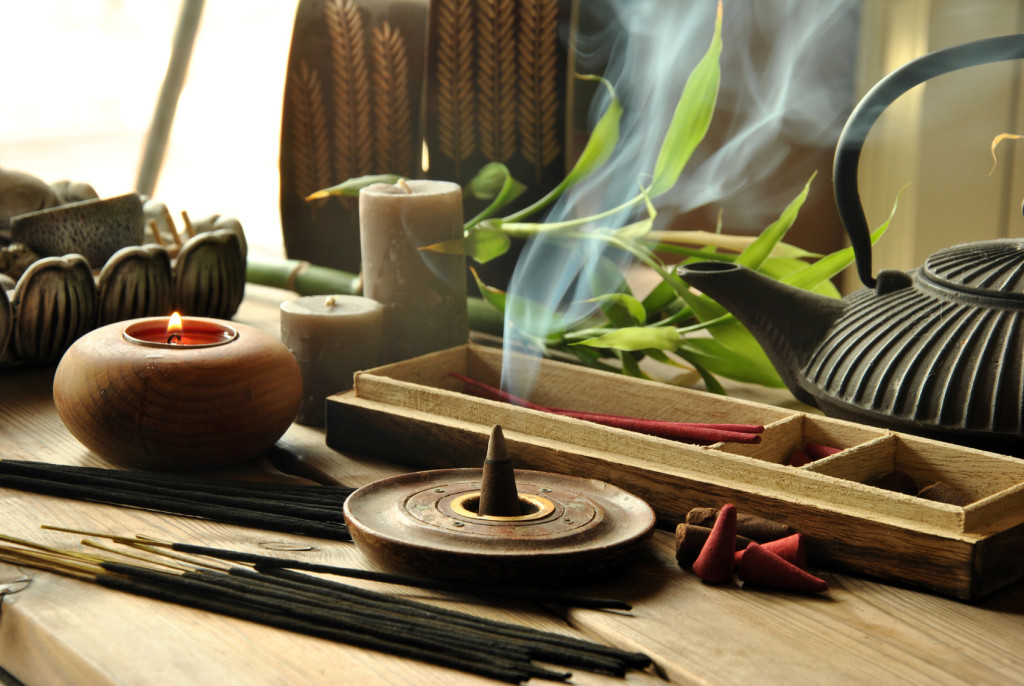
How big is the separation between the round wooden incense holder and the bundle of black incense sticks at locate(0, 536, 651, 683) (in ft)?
0.11

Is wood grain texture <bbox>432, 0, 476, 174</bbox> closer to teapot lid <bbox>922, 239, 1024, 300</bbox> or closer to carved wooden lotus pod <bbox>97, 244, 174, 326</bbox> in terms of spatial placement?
carved wooden lotus pod <bbox>97, 244, 174, 326</bbox>

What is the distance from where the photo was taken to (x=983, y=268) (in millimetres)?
807

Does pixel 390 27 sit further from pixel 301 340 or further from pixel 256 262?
pixel 301 340

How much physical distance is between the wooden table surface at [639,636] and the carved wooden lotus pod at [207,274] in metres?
0.58

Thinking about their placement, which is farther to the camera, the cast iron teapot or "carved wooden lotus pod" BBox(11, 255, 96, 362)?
"carved wooden lotus pod" BBox(11, 255, 96, 362)

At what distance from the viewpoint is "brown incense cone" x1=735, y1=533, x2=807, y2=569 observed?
67 centimetres

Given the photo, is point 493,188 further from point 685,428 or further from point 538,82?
point 685,428

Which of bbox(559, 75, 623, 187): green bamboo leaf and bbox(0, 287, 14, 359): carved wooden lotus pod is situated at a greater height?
bbox(559, 75, 623, 187): green bamboo leaf

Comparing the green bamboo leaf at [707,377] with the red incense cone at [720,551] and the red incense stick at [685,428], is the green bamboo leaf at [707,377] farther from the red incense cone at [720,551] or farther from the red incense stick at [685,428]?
the red incense cone at [720,551]

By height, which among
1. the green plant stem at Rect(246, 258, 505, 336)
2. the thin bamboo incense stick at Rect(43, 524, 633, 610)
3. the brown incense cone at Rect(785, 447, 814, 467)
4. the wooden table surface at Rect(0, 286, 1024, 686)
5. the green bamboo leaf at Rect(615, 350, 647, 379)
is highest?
the green plant stem at Rect(246, 258, 505, 336)

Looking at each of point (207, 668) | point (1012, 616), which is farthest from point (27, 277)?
point (1012, 616)

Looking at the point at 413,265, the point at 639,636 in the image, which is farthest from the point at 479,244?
the point at 639,636

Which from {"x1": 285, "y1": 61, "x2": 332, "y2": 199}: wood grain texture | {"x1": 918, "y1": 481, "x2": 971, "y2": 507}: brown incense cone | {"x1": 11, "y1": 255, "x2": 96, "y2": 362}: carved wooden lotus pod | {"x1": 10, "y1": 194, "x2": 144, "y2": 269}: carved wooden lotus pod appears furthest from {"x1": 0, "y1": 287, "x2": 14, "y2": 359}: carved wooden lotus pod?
{"x1": 918, "y1": 481, "x2": 971, "y2": 507}: brown incense cone

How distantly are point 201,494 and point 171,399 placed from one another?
0.31ft
